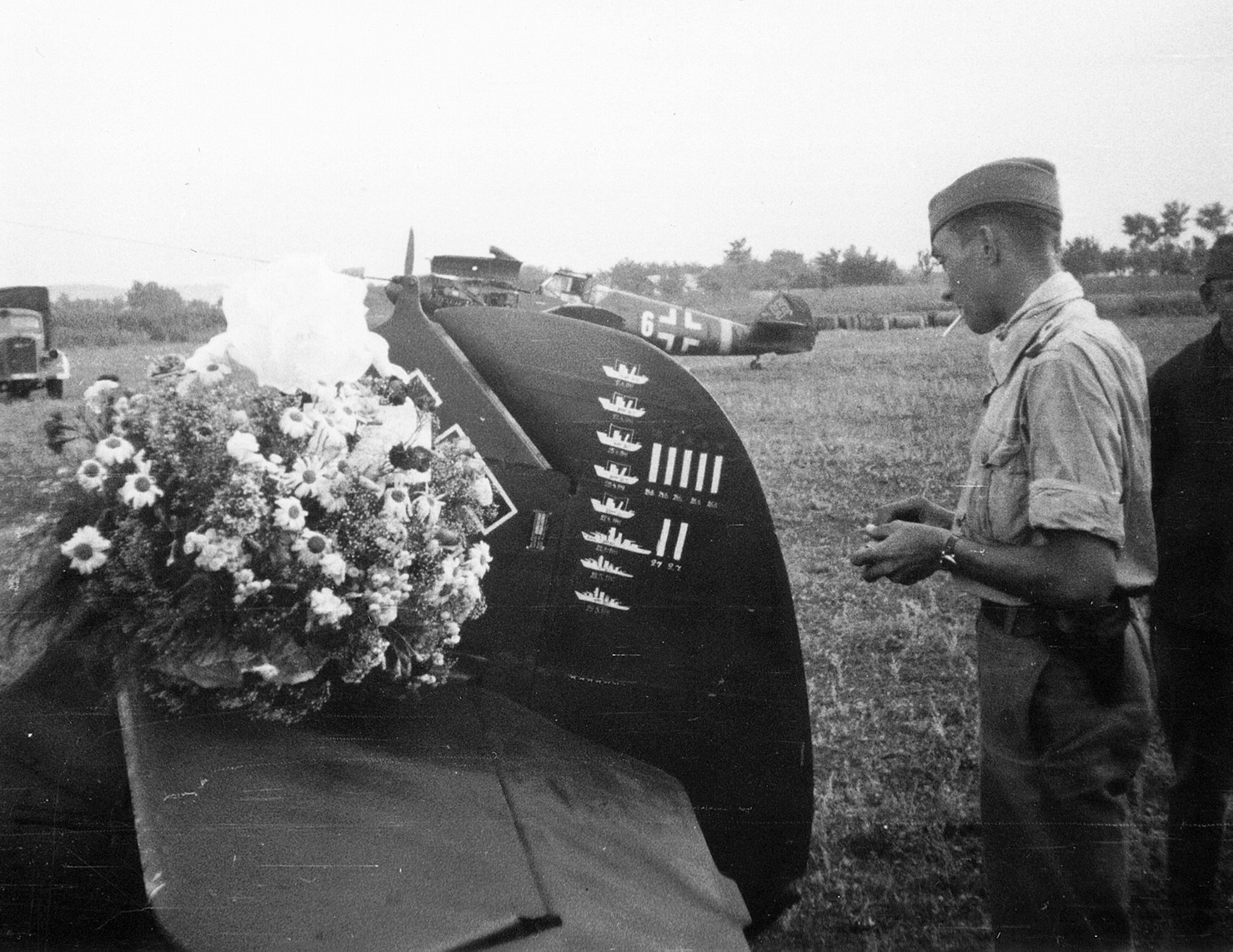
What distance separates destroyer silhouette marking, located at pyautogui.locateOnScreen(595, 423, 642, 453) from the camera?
2.29 m

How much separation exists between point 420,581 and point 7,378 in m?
4.81

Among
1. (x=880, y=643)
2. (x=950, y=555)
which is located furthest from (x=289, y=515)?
(x=880, y=643)

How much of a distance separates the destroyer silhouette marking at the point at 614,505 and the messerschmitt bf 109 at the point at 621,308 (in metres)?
0.43

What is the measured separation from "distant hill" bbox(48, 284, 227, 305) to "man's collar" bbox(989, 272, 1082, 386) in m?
1.81

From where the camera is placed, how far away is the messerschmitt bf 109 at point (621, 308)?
2785mm

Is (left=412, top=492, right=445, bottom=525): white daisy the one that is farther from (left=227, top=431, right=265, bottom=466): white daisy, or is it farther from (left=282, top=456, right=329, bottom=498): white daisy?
(left=227, top=431, right=265, bottom=466): white daisy

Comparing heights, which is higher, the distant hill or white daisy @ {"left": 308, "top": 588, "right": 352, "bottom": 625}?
the distant hill

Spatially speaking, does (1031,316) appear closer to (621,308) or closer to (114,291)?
(114,291)

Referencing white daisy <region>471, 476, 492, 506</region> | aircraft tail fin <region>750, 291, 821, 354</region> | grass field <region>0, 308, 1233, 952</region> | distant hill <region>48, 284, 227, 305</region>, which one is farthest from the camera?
aircraft tail fin <region>750, 291, 821, 354</region>

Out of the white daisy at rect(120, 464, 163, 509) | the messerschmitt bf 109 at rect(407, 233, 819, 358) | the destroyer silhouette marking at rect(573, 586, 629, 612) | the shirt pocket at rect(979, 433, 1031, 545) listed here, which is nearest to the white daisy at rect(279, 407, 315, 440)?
the white daisy at rect(120, 464, 163, 509)

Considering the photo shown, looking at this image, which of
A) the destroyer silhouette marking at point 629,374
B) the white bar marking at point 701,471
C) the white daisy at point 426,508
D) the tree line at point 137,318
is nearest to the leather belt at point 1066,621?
the white bar marking at point 701,471

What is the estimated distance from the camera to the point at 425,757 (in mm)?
1797

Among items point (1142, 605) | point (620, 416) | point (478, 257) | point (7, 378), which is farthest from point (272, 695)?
point (7, 378)

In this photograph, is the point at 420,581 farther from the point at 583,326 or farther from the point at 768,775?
the point at 768,775
